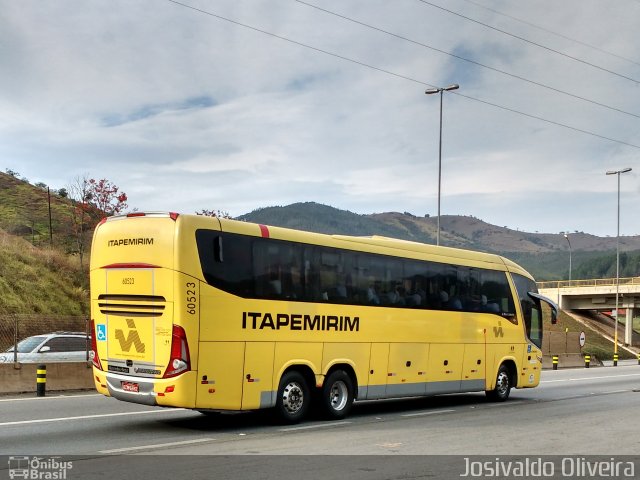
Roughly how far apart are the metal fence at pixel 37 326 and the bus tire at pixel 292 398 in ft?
33.3

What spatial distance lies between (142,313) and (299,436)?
3.14 metres

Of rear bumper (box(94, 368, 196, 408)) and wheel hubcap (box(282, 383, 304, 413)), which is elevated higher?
rear bumper (box(94, 368, 196, 408))

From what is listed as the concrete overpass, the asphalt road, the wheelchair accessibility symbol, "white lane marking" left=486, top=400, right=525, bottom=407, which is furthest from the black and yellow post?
the concrete overpass

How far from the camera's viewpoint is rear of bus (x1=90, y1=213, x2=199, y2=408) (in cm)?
1125

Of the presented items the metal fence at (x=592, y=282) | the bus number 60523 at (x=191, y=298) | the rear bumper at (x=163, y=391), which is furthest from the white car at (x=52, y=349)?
the metal fence at (x=592, y=282)

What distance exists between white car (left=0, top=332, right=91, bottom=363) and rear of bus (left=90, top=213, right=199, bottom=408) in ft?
26.6

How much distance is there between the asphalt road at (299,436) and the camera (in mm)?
9055

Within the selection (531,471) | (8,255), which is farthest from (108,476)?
(8,255)

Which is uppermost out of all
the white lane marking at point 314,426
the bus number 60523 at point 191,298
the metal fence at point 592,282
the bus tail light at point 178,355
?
the metal fence at point 592,282

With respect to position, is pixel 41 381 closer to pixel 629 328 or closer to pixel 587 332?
pixel 587 332

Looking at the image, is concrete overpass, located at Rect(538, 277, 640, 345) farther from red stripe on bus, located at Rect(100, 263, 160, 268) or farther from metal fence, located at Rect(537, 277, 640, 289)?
red stripe on bus, located at Rect(100, 263, 160, 268)

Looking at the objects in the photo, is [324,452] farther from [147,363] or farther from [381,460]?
[147,363]

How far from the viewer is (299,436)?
37.9 ft

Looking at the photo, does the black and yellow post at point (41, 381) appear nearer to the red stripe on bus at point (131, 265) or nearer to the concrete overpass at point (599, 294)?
the red stripe on bus at point (131, 265)
